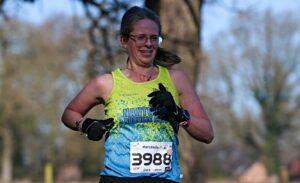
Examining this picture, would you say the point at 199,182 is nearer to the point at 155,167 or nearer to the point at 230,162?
the point at 155,167

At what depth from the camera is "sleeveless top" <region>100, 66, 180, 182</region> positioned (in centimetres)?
356

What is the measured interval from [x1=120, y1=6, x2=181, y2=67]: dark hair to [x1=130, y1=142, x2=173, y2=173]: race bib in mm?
565

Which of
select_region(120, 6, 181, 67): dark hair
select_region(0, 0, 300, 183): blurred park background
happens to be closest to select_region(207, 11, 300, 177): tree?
select_region(0, 0, 300, 183): blurred park background

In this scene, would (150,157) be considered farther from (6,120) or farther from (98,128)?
(6,120)

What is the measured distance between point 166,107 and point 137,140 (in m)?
0.25

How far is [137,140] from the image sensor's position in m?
3.55

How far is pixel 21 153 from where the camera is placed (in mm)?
44562

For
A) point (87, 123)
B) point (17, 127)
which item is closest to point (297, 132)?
point (17, 127)

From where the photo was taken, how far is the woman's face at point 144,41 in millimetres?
3734

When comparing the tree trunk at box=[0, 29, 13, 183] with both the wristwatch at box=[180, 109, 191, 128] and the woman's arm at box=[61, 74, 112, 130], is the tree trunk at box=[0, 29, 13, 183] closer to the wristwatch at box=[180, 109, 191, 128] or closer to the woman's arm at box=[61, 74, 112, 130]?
the woman's arm at box=[61, 74, 112, 130]

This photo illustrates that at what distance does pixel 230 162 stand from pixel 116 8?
1820 inches

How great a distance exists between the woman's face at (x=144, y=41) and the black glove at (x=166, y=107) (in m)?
0.24

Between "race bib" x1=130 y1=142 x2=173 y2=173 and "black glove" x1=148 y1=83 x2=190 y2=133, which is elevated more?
"black glove" x1=148 y1=83 x2=190 y2=133

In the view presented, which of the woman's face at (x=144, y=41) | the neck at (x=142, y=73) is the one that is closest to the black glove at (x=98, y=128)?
the neck at (x=142, y=73)
